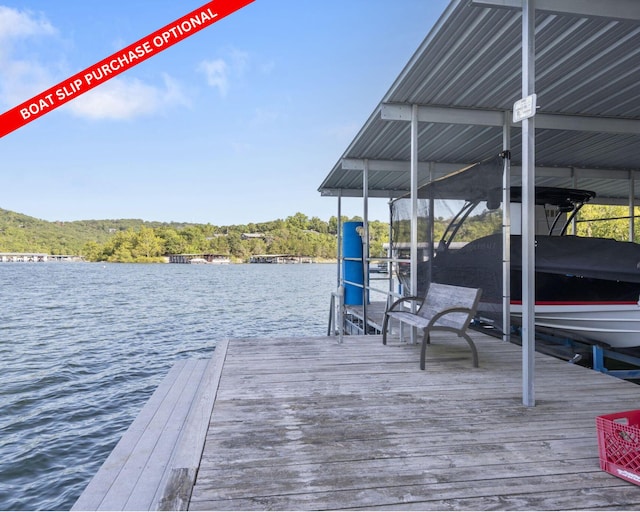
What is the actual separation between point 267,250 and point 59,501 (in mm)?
81467

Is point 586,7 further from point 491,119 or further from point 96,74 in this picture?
point 96,74

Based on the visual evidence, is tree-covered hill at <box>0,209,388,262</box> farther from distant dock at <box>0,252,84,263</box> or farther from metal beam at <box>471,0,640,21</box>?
metal beam at <box>471,0,640,21</box>

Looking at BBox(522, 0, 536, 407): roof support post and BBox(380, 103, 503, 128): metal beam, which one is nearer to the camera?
BBox(522, 0, 536, 407): roof support post

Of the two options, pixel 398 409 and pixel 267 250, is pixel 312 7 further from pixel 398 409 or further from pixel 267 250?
pixel 267 250

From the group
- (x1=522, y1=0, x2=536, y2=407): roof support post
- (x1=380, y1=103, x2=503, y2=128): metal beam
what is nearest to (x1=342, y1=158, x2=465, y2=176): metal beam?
(x1=380, y1=103, x2=503, y2=128): metal beam

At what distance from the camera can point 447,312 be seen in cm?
395

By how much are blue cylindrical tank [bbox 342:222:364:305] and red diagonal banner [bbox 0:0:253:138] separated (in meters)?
6.19

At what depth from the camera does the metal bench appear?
13.2 feet

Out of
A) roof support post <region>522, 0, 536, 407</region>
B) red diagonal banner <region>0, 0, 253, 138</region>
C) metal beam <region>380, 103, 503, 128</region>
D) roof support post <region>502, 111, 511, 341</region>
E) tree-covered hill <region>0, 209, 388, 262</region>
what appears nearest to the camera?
roof support post <region>522, 0, 536, 407</region>

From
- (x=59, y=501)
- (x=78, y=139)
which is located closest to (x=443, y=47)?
(x=59, y=501)

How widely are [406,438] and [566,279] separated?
4070 mm

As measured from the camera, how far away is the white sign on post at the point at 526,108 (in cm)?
285

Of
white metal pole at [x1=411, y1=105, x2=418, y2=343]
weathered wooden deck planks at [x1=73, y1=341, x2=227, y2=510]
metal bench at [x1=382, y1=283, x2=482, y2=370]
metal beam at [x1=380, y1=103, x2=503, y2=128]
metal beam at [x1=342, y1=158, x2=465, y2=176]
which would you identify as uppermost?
metal beam at [x1=380, y1=103, x2=503, y2=128]

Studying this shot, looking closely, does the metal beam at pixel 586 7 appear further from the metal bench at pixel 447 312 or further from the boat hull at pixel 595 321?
the boat hull at pixel 595 321
